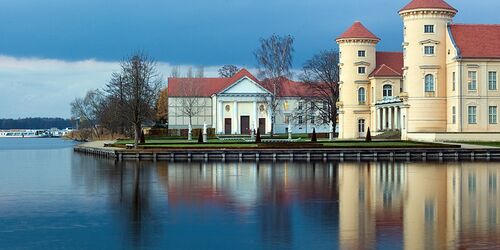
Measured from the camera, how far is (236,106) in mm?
92125

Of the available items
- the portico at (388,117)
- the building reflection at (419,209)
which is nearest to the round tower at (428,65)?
the portico at (388,117)

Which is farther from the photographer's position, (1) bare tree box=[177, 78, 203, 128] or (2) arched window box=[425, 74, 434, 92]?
(1) bare tree box=[177, 78, 203, 128]

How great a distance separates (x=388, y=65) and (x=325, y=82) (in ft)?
36.7

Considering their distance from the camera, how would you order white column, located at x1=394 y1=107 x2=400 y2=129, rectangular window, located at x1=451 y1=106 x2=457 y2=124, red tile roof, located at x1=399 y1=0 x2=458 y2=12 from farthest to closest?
white column, located at x1=394 y1=107 x2=400 y2=129 < red tile roof, located at x1=399 y1=0 x2=458 y2=12 < rectangular window, located at x1=451 y1=106 x2=457 y2=124

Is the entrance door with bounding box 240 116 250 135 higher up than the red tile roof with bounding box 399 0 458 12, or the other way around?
the red tile roof with bounding box 399 0 458 12

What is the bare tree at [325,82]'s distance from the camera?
82.1 meters

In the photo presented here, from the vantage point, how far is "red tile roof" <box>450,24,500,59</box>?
6034cm

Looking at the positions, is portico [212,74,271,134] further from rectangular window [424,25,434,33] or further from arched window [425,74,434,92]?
rectangular window [424,25,434,33]

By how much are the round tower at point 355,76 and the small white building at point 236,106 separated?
14.3 metres

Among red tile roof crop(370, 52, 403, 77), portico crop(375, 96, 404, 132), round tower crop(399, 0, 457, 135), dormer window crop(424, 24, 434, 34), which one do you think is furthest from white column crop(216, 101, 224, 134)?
dormer window crop(424, 24, 434, 34)

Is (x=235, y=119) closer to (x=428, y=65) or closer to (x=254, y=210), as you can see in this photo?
(x=428, y=65)

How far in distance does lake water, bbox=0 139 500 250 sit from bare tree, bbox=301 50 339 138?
45494 millimetres

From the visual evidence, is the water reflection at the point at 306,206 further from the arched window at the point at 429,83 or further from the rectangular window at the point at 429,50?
the rectangular window at the point at 429,50

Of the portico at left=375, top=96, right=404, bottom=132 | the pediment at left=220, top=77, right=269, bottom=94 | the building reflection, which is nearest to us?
the building reflection
